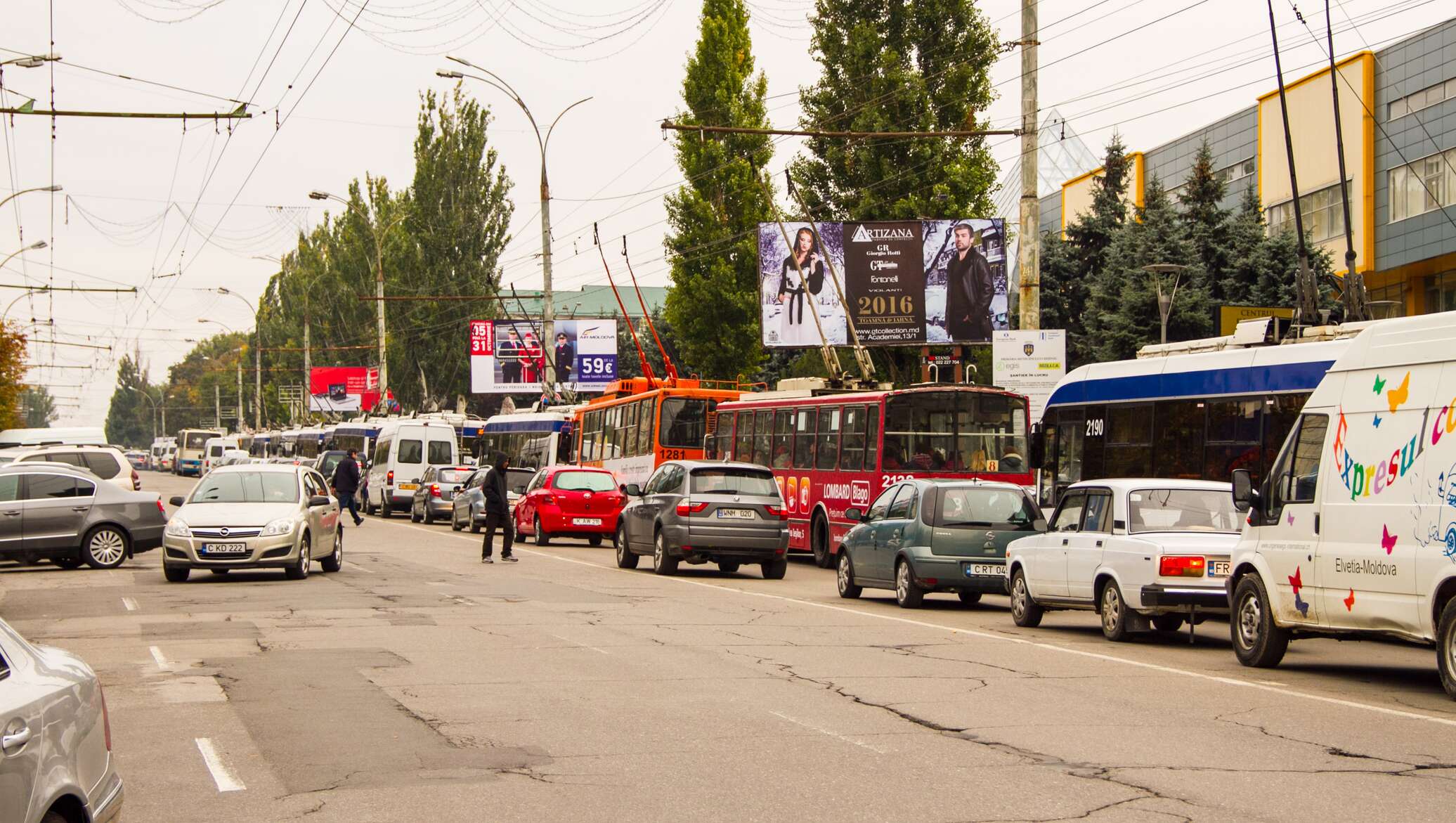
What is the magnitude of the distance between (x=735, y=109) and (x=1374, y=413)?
139 ft

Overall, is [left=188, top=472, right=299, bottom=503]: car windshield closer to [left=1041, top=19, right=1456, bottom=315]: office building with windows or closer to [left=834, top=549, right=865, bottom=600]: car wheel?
[left=834, top=549, right=865, bottom=600]: car wheel

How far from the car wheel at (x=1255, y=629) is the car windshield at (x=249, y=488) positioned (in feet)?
45.7

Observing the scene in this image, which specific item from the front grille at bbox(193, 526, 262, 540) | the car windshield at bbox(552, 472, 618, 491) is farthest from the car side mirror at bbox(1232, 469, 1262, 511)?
the car windshield at bbox(552, 472, 618, 491)

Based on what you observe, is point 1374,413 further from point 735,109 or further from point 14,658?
point 735,109

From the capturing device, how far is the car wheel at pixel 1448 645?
11.2m

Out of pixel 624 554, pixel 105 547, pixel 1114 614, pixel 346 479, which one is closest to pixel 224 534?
pixel 105 547

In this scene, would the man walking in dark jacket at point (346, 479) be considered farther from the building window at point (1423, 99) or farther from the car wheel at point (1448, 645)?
the car wheel at point (1448, 645)

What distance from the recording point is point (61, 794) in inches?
194

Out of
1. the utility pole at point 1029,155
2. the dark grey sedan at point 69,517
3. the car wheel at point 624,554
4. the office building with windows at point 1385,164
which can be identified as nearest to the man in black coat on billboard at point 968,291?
the office building with windows at point 1385,164

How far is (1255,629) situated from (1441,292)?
37.1 m

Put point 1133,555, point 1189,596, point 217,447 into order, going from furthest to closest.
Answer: point 217,447 < point 1133,555 < point 1189,596

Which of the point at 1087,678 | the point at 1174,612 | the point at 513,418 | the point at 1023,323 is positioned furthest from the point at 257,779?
the point at 513,418

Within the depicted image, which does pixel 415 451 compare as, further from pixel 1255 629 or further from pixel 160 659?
pixel 1255 629

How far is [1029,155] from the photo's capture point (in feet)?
82.4
